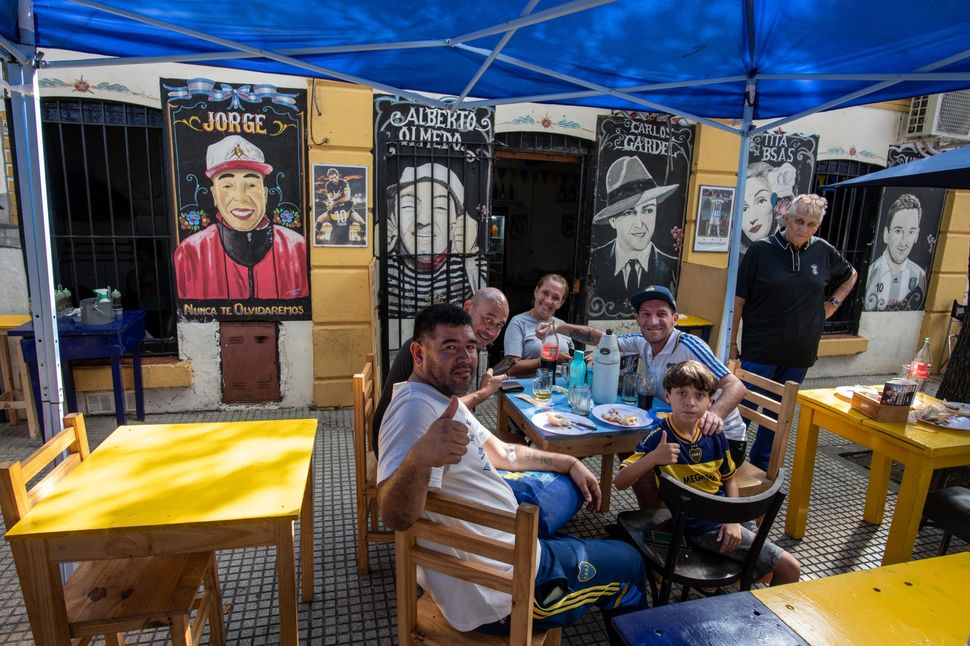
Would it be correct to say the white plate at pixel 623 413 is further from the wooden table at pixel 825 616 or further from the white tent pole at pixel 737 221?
the white tent pole at pixel 737 221

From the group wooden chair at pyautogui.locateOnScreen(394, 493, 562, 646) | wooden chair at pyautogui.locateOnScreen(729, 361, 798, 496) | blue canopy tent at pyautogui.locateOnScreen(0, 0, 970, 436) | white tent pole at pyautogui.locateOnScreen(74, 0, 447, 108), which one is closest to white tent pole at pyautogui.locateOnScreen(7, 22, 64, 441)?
blue canopy tent at pyautogui.locateOnScreen(0, 0, 970, 436)

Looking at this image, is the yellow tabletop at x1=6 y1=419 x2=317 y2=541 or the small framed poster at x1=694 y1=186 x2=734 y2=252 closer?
the yellow tabletop at x1=6 y1=419 x2=317 y2=541

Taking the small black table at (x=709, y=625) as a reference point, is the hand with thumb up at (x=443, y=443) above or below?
above

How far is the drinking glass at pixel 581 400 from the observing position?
124 inches

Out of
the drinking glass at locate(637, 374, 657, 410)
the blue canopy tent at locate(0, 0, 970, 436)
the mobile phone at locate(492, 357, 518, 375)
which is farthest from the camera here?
the mobile phone at locate(492, 357, 518, 375)

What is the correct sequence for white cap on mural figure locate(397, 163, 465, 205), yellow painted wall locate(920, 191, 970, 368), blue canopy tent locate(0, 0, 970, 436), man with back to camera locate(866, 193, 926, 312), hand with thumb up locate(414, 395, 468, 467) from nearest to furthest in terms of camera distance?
hand with thumb up locate(414, 395, 468, 467) < blue canopy tent locate(0, 0, 970, 436) < white cap on mural figure locate(397, 163, 465, 205) < man with back to camera locate(866, 193, 926, 312) < yellow painted wall locate(920, 191, 970, 368)

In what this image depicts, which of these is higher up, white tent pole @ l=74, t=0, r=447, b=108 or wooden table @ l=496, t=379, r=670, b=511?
white tent pole @ l=74, t=0, r=447, b=108

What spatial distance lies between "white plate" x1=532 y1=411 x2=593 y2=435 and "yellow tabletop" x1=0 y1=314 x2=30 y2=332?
4.45m

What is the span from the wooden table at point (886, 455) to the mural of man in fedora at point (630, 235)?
2962 millimetres

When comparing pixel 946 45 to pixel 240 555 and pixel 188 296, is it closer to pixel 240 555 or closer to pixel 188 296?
pixel 240 555

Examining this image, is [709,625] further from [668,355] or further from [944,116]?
[944,116]

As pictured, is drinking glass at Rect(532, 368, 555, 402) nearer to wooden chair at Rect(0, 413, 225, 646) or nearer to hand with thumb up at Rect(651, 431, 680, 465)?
hand with thumb up at Rect(651, 431, 680, 465)

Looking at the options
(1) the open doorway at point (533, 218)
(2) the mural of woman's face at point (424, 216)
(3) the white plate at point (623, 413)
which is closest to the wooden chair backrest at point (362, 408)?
(3) the white plate at point (623, 413)

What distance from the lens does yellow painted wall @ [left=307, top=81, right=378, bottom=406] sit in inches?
203
